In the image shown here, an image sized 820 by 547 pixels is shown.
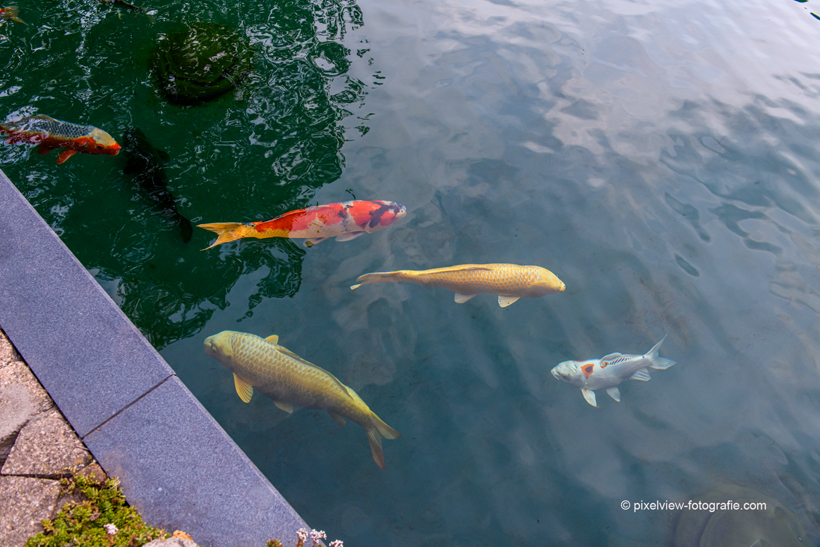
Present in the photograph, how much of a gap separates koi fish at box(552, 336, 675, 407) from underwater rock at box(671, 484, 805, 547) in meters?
1.10

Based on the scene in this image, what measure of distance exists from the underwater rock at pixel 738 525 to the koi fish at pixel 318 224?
13.1 ft

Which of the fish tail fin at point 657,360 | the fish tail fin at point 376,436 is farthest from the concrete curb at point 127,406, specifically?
the fish tail fin at point 657,360

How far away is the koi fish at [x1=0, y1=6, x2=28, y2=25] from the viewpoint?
22.7ft

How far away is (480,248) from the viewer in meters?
5.21

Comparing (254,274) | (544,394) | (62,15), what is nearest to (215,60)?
(62,15)

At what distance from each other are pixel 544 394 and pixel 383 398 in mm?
1579

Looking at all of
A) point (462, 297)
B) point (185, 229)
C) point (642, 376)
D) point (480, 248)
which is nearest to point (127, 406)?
point (185, 229)

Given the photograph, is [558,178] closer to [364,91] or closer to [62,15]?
[364,91]

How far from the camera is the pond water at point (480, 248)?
389 centimetres

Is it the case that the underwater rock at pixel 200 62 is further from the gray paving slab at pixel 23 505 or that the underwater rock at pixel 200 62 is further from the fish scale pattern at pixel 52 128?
the gray paving slab at pixel 23 505

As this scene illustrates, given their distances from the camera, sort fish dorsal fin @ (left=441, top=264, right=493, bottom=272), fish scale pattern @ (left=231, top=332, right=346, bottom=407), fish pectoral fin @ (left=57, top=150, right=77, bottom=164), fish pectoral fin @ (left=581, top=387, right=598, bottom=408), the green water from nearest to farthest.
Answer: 1. fish scale pattern @ (left=231, top=332, right=346, bottom=407)
2. fish pectoral fin @ (left=581, top=387, right=598, bottom=408)
3. fish dorsal fin @ (left=441, top=264, right=493, bottom=272)
4. the green water
5. fish pectoral fin @ (left=57, top=150, right=77, bottom=164)

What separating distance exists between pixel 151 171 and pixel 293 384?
3.43 metres

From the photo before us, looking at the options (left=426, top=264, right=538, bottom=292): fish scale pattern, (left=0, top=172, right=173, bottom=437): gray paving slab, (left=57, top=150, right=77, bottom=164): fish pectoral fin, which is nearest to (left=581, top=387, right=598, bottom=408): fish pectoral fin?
(left=426, top=264, right=538, bottom=292): fish scale pattern

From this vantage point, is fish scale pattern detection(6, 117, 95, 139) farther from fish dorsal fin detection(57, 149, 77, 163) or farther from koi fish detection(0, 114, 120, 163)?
fish dorsal fin detection(57, 149, 77, 163)
